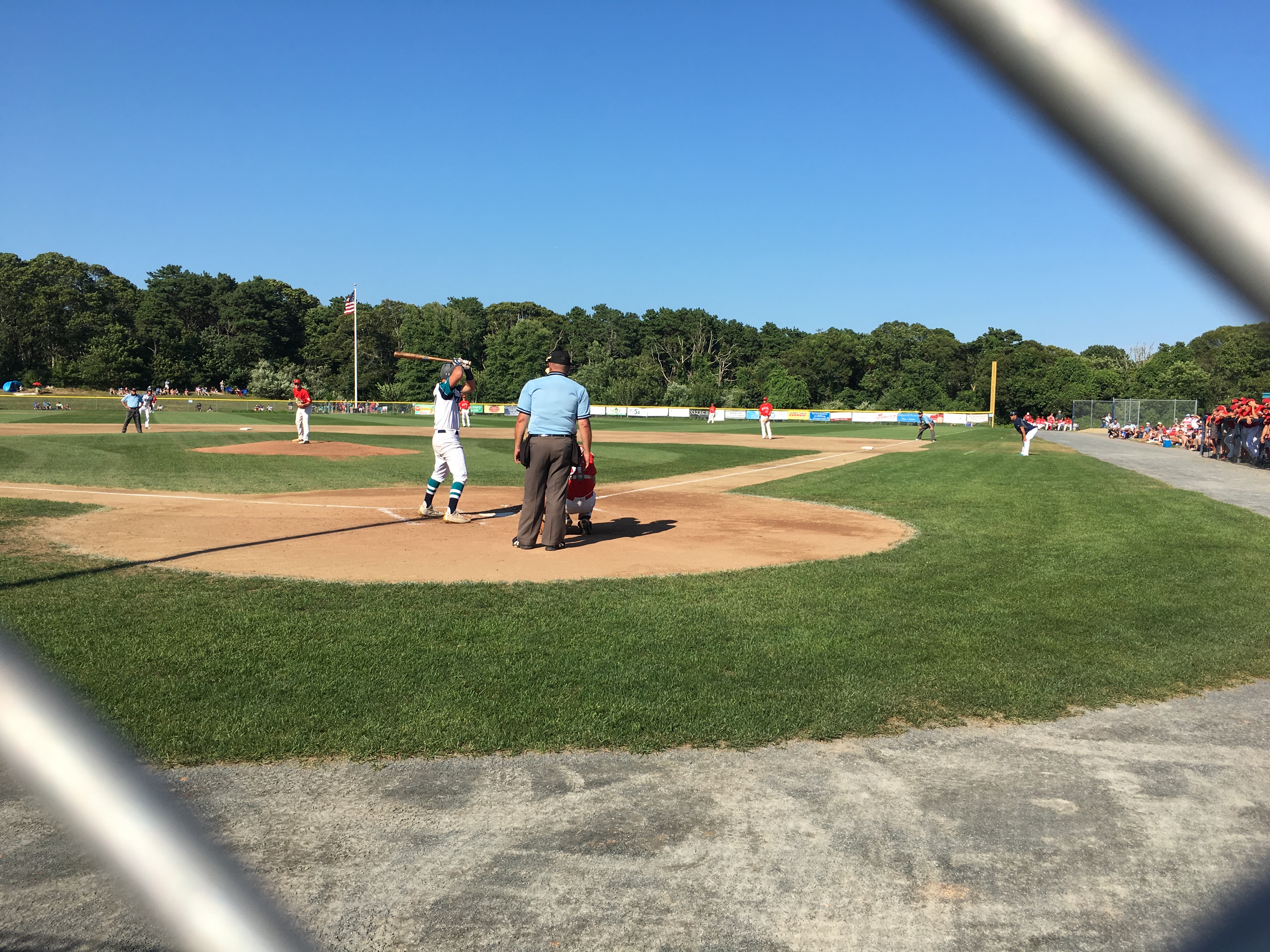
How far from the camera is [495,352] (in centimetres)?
11562

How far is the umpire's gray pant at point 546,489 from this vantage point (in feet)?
32.4

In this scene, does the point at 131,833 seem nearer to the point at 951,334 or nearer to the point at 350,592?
the point at 350,592

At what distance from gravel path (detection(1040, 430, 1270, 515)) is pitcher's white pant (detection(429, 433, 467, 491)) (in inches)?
481

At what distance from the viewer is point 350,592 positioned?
7734 millimetres

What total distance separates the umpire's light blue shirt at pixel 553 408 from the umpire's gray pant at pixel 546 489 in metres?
0.09

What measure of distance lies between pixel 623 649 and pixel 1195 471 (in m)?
23.4

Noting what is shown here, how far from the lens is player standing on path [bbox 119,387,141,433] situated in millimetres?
32938

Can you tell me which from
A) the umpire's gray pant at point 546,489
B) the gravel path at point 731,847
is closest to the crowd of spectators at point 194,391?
the umpire's gray pant at point 546,489

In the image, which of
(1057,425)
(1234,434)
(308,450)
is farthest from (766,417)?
(1057,425)

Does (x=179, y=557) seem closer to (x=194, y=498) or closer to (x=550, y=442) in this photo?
(x=550, y=442)

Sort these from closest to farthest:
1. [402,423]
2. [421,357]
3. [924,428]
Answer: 1. [421,357]
2. [924,428]
3. [402,423]

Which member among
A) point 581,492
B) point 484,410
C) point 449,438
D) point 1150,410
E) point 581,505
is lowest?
point 484,410

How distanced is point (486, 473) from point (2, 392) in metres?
76.4

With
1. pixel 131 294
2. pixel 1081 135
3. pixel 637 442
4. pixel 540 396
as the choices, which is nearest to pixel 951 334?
pixel 637 442
